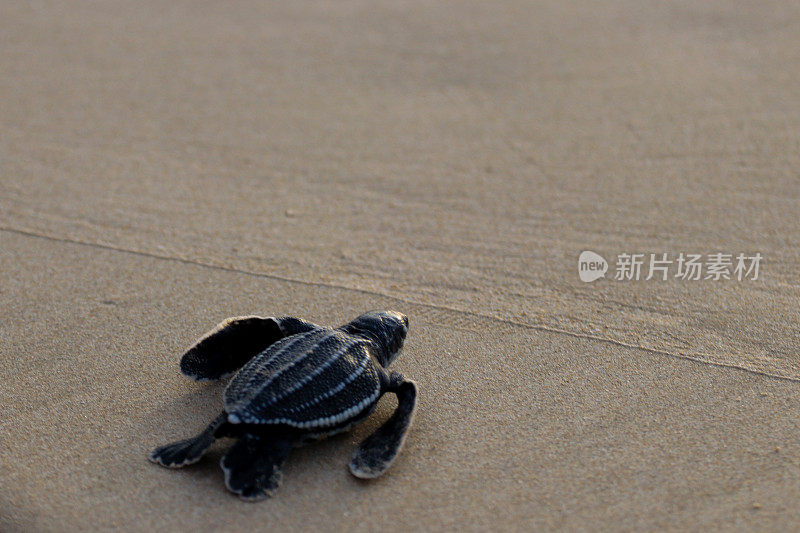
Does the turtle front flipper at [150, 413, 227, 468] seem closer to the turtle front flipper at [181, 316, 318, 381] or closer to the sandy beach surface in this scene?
the sandy beach surface

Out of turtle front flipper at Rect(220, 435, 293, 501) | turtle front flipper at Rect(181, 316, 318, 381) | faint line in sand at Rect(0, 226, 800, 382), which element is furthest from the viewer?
faint line in sand at Rect(0, 226, 800, 382)

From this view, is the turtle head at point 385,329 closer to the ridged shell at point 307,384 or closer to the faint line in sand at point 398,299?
the ridged shell at point 307,384

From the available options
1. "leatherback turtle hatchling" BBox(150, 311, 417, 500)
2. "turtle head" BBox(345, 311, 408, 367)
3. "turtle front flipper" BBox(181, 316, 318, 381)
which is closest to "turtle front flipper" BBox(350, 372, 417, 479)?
"leatherback turtle hatchling" BBox(150, 311, 417, 500)

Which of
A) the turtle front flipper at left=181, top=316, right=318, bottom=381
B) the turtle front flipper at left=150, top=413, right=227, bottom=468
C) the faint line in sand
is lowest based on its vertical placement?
the turtle front flipper at left=150, top=413, right=227, bottom=468

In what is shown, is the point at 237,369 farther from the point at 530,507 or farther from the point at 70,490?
the point at 530,507

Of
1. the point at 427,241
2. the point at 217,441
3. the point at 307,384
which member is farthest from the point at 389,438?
the point at 427,241

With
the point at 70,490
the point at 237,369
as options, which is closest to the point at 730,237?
the point at 237,369

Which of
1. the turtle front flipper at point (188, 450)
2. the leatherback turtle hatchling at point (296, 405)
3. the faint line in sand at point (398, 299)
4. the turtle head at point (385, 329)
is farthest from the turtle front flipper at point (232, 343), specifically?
the faint line in sand at point (398, 299)
